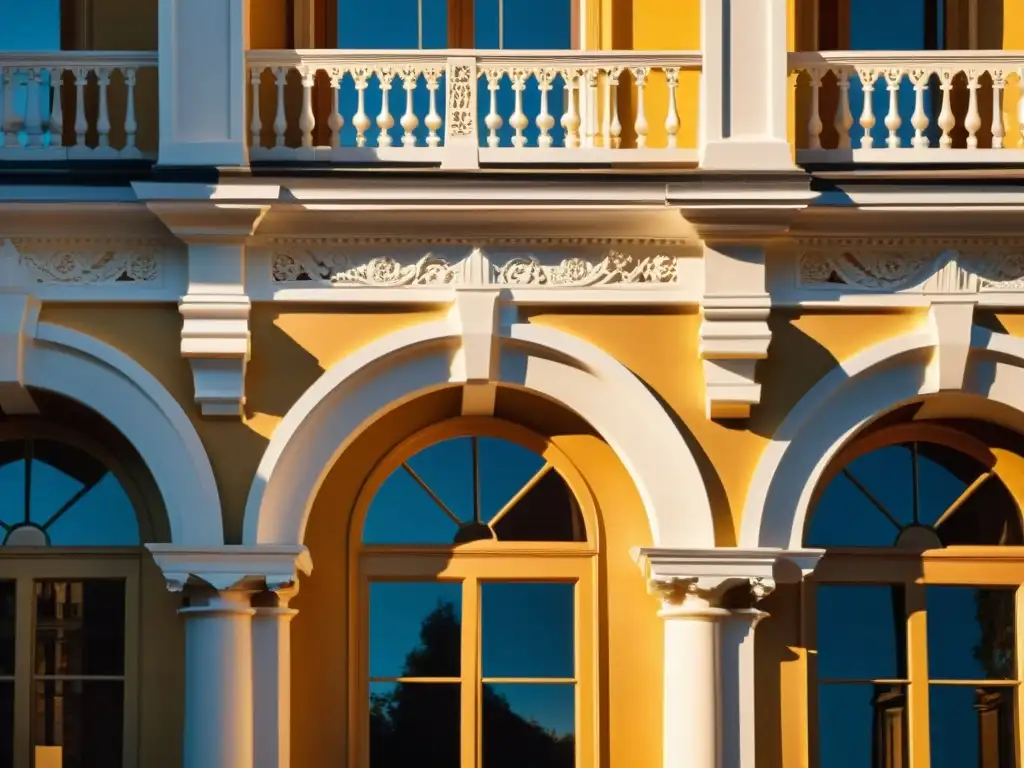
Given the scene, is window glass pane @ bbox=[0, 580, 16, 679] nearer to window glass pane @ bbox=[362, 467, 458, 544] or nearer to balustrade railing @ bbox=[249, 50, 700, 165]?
window glass pane @ bbox=[362, 467, 458, 544]

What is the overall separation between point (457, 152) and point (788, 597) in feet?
10.7

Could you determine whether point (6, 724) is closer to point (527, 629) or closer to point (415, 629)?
point (415, 629)

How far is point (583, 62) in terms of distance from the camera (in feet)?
35.5

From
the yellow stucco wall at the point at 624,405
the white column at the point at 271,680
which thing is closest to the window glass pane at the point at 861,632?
the yellow stucco wall at the point at 624,405

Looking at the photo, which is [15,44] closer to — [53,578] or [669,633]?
[53,578]

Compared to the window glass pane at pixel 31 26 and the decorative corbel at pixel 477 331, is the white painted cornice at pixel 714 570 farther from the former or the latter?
the window glass pane at pixel 31 26

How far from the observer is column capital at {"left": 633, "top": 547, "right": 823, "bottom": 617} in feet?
33.9

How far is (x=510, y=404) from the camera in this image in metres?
11.2

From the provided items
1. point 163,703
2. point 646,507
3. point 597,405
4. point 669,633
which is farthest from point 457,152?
point 163,703

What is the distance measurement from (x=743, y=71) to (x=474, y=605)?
142 inches

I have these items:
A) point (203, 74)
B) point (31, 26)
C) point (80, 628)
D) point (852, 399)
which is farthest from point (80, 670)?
point (852, 399)

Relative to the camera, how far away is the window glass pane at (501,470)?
37.7 ft

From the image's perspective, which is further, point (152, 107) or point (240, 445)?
point (152, 107)

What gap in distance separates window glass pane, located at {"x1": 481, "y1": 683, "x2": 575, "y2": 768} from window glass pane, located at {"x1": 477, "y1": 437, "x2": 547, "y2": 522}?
1146 millimetres
